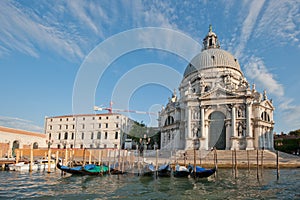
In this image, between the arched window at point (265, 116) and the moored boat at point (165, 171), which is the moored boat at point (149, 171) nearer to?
the moored boat at point (165, 171)

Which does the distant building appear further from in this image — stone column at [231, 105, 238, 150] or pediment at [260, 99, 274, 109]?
pediment at [260, 99, 274, 109]

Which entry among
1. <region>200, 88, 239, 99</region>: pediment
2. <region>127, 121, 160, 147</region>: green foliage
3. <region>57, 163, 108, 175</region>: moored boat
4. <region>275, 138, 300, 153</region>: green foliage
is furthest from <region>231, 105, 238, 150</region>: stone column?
<region>127, 121, 160, 147</region>: green foliage

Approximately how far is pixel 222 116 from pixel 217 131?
2135 millimetres

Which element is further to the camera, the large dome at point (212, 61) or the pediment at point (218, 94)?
the large dome at point (212, 61)

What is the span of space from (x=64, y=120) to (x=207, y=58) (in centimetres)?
2944

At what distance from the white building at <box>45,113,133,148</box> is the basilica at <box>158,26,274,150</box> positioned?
1112cm

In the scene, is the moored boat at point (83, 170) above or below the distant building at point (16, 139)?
below

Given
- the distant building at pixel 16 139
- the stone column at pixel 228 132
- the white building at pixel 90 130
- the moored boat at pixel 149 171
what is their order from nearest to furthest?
1. the moored boat at pixel 149 171
2. the stone column at pixel 228 132
3. the distant building at pixel 16 139
4. the white building at pixel 90 130

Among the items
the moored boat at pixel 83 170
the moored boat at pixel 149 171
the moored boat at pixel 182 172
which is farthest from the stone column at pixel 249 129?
the moored boat at pixel 83 170

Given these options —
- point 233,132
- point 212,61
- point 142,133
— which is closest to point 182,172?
point 233,132

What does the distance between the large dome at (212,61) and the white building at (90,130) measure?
52.8ft

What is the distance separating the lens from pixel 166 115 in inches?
1686

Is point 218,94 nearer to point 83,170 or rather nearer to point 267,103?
point 267,103

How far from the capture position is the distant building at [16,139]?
36031mm
